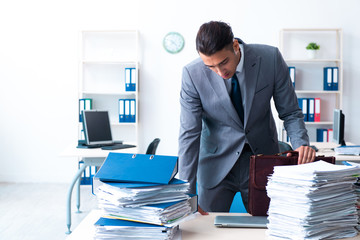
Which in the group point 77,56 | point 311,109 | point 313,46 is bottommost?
point 311,109

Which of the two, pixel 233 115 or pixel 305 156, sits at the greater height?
pixel 233 115

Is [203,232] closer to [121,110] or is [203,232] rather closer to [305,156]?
[305,156]

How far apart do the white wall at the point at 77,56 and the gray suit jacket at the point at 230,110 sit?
11.6 ft

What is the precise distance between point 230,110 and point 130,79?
136 inches

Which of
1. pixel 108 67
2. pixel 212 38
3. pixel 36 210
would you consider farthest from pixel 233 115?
pixel 108 67

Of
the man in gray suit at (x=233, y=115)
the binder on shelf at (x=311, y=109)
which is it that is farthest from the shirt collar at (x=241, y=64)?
the binder on shelf at (x=311, y=109)

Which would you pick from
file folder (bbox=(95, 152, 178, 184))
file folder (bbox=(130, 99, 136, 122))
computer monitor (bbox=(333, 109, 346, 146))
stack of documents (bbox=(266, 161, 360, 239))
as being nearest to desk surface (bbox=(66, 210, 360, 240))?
stack of documents (bbox=(266, 161, 360, 239))

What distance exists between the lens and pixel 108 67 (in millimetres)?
5410

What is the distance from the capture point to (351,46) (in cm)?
530

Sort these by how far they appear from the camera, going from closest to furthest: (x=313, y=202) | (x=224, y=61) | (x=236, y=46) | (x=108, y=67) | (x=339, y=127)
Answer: (x=313, y=202), (x=224, y=61), (x=236, y=46), (x=339, y=127), (x=108, y=67)

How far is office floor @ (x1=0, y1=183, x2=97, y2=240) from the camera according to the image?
3498 mm

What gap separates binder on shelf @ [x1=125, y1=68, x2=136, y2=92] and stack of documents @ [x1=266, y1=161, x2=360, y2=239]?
12.9ft

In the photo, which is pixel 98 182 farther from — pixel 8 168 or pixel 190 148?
pixel 8 168

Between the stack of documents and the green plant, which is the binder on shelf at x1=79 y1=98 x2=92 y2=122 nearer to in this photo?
the green plant
